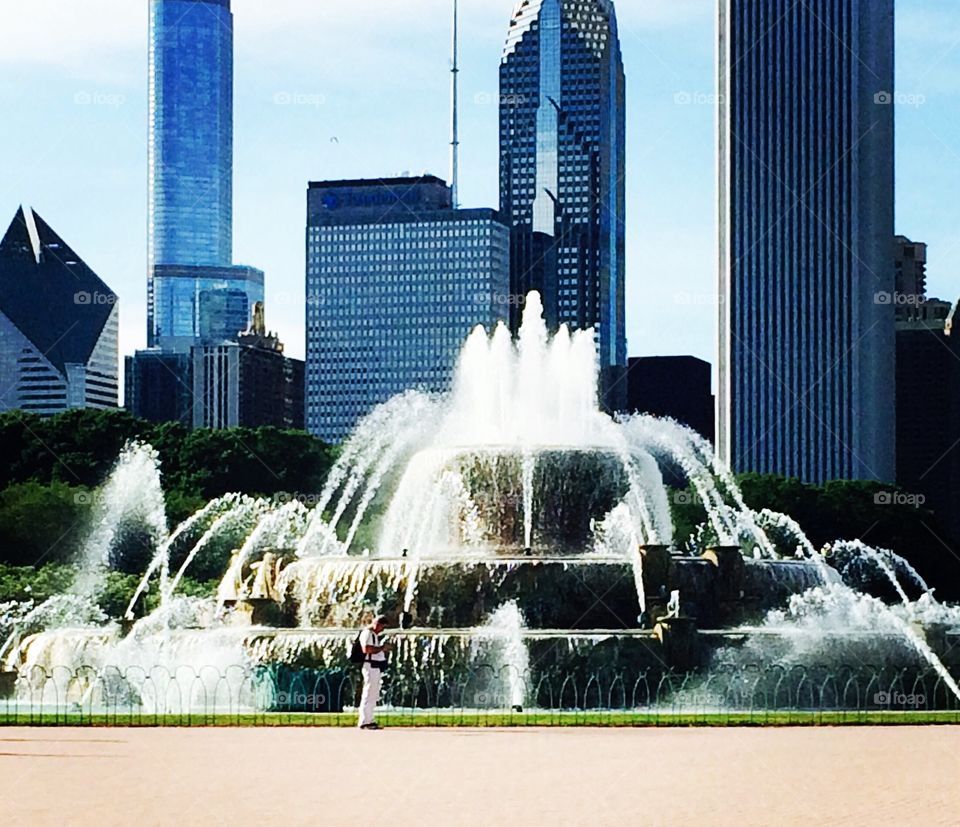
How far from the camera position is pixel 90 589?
240 feet

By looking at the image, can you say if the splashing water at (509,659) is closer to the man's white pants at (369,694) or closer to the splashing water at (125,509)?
the man's white pants at (369,694)

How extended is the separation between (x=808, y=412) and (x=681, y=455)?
5359 inches

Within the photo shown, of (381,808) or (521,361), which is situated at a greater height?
(521,361)

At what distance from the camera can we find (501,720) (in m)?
30.9

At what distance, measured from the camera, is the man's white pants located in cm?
2914

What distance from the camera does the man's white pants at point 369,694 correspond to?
29141mm

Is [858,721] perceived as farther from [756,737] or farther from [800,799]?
[800,799]

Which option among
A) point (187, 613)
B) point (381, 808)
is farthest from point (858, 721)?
point (187, 613)
